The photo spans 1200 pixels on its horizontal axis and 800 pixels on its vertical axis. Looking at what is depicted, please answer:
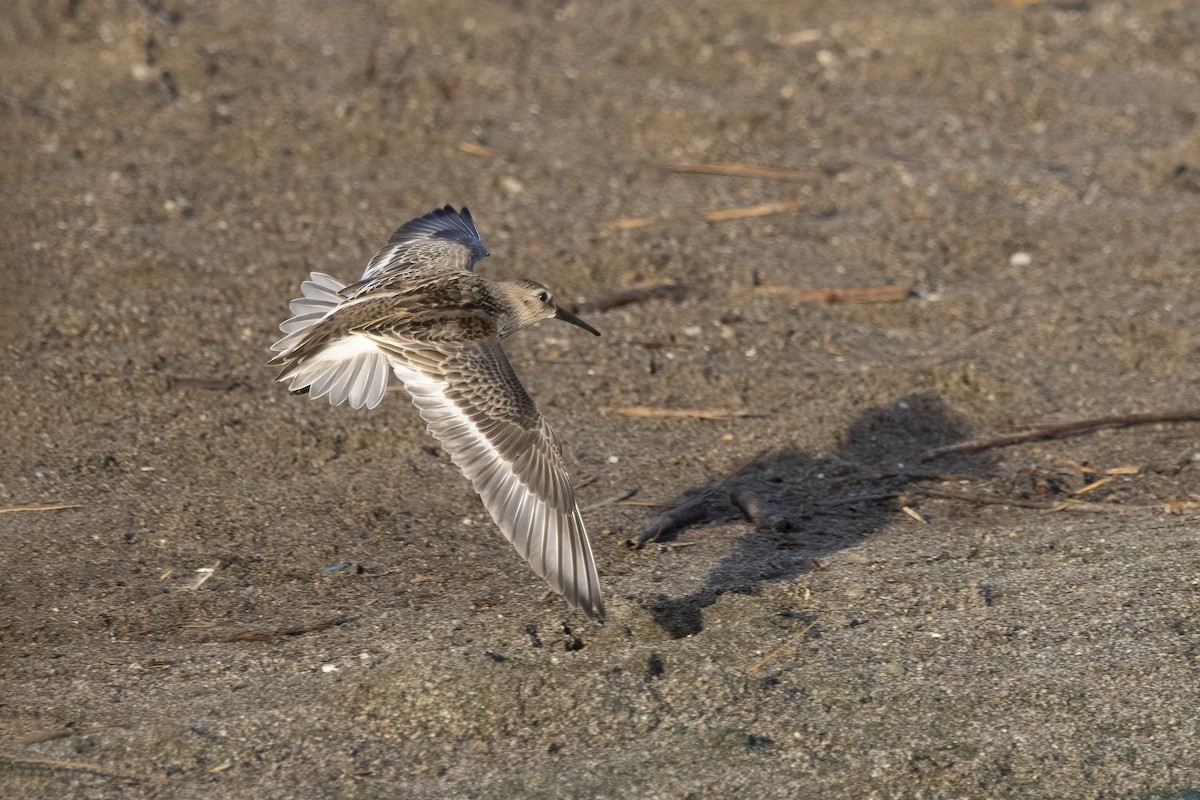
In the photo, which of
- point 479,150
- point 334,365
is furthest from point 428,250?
point 479,150

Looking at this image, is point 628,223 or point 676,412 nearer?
point 676,412

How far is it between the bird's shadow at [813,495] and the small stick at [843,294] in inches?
33.7

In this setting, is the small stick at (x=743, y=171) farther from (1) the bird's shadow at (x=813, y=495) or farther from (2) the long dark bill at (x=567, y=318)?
(2) the long dark bill at (x=567, y=318)

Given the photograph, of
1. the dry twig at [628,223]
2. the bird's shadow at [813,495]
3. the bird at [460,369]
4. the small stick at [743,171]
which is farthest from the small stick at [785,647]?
the small stick at [743,171]

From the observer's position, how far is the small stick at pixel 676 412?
18.8 ft

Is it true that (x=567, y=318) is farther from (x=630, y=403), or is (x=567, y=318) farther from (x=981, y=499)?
(x=981, y=499)

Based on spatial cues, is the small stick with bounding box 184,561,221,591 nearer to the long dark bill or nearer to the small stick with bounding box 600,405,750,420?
the long dark bill

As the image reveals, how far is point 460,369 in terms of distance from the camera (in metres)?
4.70

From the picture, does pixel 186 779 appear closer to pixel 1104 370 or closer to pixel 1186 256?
pixel 1104 370

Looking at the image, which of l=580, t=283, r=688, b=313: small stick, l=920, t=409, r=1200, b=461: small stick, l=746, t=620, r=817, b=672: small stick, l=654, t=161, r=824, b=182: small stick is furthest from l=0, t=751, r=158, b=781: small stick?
l=654, t=161, r=824, b=182: small stick

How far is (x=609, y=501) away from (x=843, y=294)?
1943 mm

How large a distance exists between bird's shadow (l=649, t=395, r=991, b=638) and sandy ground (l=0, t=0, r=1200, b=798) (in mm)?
22

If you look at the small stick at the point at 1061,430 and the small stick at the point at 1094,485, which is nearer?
the small stick at the point at 1094,485

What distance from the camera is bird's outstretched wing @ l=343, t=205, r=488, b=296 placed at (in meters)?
5.46
